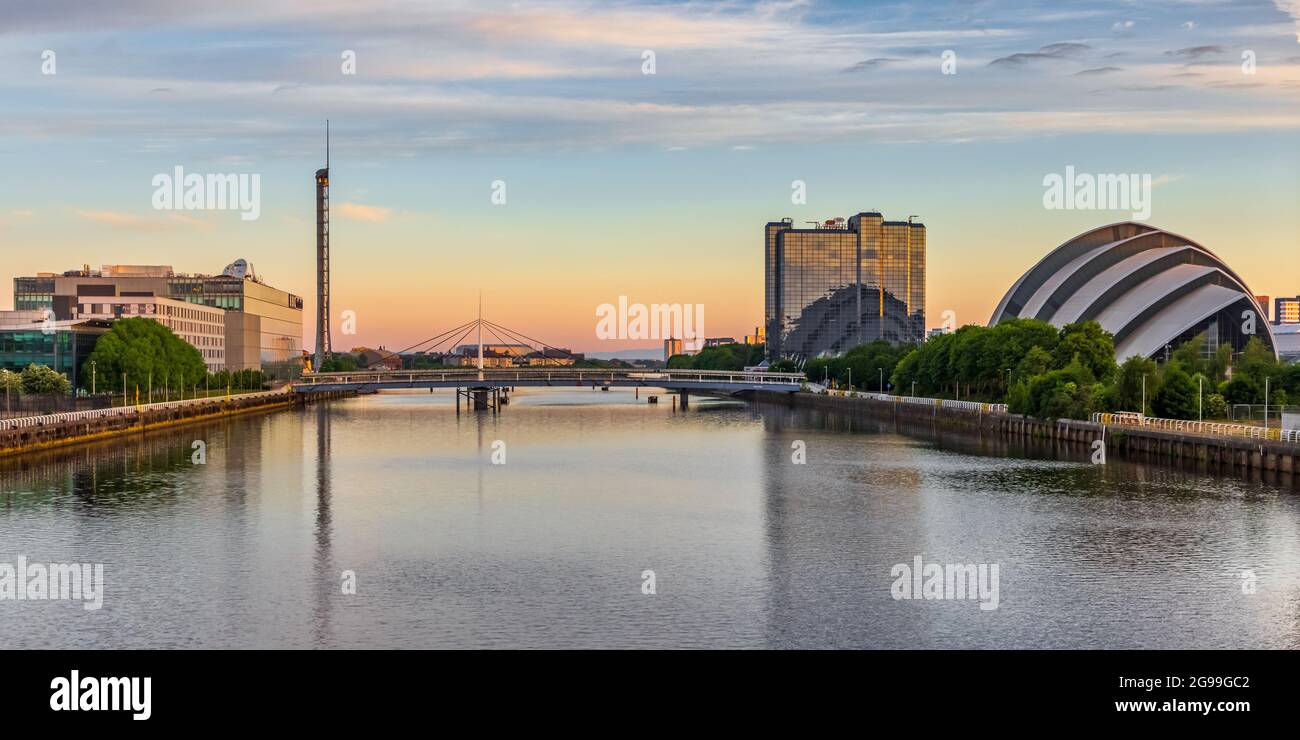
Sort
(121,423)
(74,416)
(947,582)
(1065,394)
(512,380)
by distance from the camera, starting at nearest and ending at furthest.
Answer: (947,582) → (74,416) → (1065,394) → (121,423) → (512,380)

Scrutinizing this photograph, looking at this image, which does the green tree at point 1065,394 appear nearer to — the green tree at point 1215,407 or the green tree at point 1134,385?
the green tree at point 1134,385

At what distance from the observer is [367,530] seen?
1230 inches

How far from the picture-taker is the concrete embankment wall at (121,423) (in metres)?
49.5

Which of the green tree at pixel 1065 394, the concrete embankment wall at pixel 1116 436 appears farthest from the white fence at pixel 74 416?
Answer: the green tree at pixel 1065 394

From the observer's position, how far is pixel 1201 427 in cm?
4841

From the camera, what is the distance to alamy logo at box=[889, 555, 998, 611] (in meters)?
22.8

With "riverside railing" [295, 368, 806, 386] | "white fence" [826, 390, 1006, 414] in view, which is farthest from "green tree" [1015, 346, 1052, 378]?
"riverside railing" [295, 368, 806, 386]

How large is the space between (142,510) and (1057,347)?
174ft

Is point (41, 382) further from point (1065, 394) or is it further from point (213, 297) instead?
point (213, 297)

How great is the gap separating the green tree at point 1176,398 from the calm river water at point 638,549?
767 cm

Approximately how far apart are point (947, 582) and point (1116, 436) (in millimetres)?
30892
